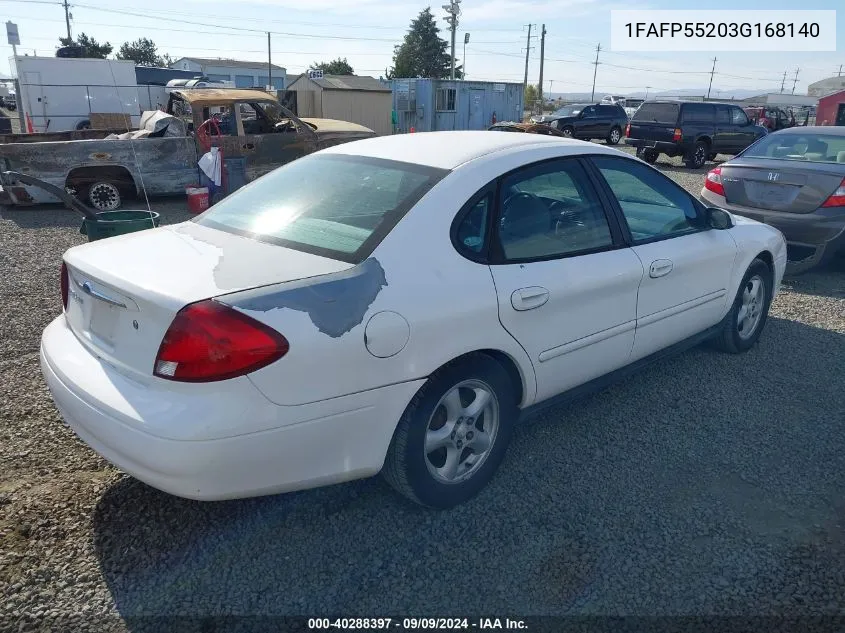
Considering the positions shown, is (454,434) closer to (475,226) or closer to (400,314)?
(400,314)

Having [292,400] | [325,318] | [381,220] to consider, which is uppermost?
[381,220]

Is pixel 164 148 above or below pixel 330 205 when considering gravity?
below

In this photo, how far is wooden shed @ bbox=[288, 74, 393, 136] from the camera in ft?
84.5

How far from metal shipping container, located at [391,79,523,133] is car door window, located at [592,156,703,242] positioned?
26072 mm

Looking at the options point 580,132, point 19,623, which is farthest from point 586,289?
point 580,132

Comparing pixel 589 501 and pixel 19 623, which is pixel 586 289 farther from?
pixel 19 623

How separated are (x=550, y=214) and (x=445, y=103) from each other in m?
28.0

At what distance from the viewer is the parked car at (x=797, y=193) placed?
650cm

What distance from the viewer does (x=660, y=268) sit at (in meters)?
3.63

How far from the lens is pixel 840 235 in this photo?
6.46m

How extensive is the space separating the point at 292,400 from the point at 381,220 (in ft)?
2.81

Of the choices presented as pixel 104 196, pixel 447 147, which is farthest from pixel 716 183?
pixel 104 196

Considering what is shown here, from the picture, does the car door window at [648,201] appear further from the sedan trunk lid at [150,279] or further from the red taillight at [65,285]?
the red taillight at [65,285]

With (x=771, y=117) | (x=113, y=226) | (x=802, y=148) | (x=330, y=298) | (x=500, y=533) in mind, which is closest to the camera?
(x=330, y=298)
